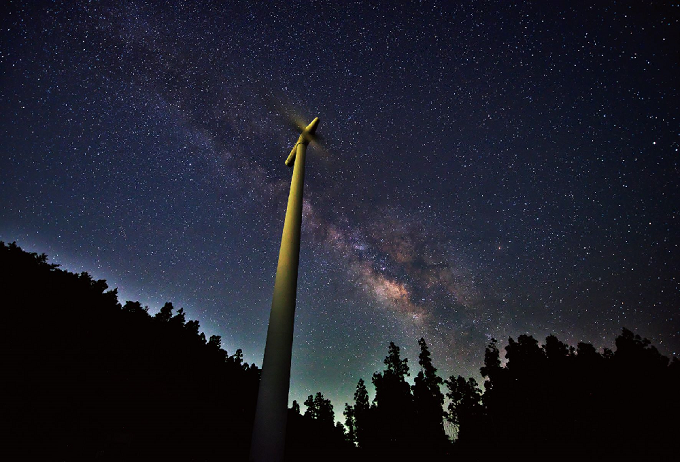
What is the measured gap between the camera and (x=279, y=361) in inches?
299

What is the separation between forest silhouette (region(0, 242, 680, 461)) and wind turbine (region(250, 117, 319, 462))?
8516mm

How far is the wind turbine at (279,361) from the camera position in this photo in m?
6.70

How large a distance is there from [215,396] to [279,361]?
21.0 m

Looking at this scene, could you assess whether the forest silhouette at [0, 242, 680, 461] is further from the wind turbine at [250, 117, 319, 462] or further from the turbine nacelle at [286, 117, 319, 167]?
the turbine nacelle at [286, 117, 319, 167]

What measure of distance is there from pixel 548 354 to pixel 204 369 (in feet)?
183

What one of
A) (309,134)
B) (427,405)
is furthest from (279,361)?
(427,405)

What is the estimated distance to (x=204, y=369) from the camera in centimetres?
2664

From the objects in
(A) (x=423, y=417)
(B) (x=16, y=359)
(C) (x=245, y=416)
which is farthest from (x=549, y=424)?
(B) (x=16, y=359)

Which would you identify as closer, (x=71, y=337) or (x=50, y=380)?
(x=50, y=380)

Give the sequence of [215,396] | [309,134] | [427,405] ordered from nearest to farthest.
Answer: [309,134]
[215,396]
[427,405]

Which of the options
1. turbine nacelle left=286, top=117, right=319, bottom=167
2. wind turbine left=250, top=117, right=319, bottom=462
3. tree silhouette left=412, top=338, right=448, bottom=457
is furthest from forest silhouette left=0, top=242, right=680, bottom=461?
turbine nacelle left=286, top=117, right=319, bottom=167

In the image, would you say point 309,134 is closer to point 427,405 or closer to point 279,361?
point 279,361

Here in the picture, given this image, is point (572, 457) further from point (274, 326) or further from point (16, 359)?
point (16, 359)

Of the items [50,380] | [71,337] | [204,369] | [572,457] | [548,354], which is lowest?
[572,457]
